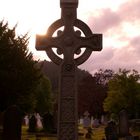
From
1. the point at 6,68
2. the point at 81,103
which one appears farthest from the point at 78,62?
the point at 81,103

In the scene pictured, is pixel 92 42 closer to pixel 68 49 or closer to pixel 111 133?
pixel 68 49

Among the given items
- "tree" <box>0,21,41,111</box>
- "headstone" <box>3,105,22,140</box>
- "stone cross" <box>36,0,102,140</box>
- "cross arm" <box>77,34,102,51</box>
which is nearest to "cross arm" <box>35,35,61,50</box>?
"stone cross" <box>36,0,102,140</box>

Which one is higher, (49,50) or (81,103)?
(81,103)

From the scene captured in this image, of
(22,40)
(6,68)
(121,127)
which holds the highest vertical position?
(22,40)

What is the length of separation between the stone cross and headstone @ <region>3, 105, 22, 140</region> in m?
3.80

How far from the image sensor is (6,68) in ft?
118

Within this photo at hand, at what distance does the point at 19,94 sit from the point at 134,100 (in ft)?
75.8

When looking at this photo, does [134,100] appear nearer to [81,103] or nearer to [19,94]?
[19,94]

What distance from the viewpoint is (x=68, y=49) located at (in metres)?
11.3

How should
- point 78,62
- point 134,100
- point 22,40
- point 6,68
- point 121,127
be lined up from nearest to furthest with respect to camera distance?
1. point 78,62
2. point 121,127
3. point 6,68
4. point 22,40
5. point 134,100

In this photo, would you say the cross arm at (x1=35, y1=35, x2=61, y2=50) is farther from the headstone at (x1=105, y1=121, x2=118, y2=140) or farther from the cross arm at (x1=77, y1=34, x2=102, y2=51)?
the headstone at (x1=105, y1=121, x2=118, y2=140)

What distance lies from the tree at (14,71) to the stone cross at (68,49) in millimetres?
24174

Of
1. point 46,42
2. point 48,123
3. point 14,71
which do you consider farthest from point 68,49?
point 48,123

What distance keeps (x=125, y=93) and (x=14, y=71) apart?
24374mm
